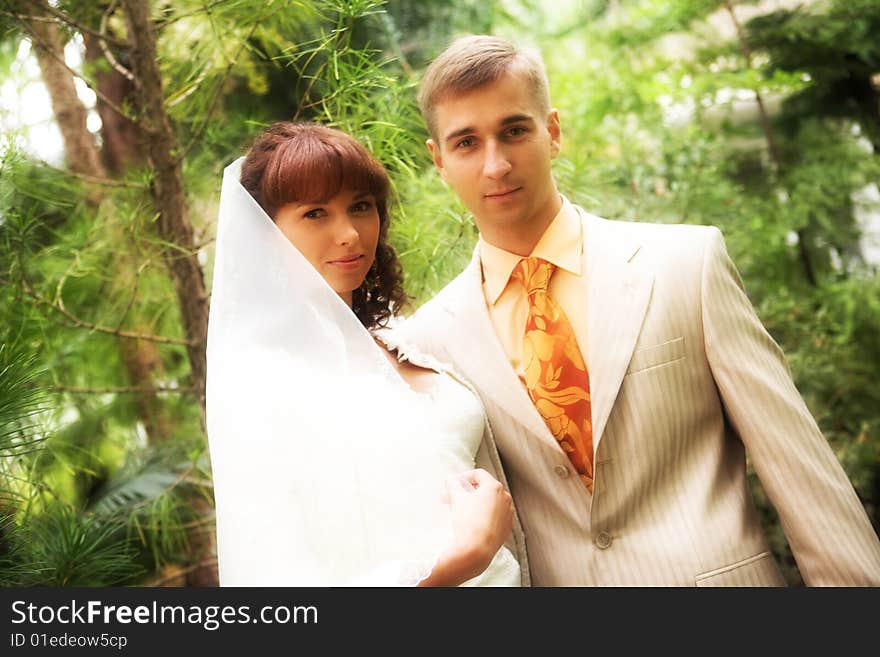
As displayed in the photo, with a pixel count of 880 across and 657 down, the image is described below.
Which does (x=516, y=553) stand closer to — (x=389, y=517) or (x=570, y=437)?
(x=570, y=437)

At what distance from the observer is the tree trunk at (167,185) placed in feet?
6.88

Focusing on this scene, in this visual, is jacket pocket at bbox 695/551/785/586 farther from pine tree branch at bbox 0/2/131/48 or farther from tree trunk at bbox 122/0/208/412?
pine tree branch at bbox 0/2/131/48

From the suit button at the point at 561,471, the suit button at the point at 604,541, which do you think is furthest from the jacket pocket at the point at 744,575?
the suit button at the point at 561,471

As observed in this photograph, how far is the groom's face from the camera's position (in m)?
1.63

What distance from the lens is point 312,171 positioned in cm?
157

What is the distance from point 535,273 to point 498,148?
27 centimetres

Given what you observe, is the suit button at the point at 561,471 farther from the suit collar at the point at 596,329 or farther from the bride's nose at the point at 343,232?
the bride's nose at the point at 343,232

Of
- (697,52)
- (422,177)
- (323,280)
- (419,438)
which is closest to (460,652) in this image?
(419,438)

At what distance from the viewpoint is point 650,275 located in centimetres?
164

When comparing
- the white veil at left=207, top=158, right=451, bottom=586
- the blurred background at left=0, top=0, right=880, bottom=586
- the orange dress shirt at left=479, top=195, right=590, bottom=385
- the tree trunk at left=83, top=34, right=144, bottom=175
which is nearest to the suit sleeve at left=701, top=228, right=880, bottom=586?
the orange dress shirt at left=479, top=195, right=590, bottom=385

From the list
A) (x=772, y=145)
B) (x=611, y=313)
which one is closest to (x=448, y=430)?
(x=611, y=313)

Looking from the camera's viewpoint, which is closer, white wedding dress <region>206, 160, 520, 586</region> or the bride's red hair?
white wedding dress <region>206, 160, 520, 586</region>

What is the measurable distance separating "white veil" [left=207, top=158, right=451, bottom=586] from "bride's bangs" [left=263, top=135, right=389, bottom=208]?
0.23 feet

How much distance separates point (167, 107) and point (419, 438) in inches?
53.1
